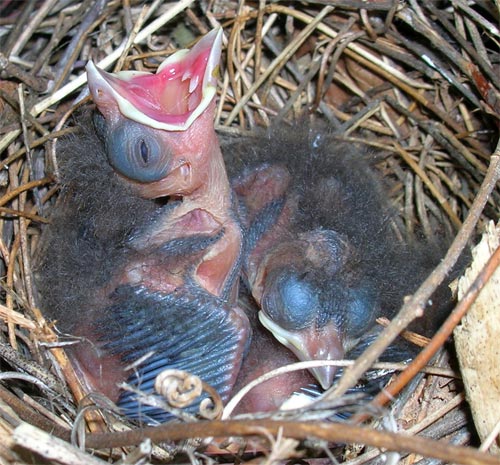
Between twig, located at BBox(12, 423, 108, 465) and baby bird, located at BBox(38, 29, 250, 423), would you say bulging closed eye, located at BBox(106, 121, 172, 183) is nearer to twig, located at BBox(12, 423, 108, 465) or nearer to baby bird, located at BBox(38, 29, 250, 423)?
baby bird, located at BBox(38, 29, 250, 423)

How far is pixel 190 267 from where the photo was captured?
5.20 feet

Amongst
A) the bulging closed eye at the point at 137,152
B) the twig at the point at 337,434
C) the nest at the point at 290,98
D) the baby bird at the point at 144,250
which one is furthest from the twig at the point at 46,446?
the bulging closed eye at the point at 137,152

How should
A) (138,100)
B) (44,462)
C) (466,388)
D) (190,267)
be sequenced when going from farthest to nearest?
1. (190,267)
2. (138,100)
3. (466,388)
4. (44,462)

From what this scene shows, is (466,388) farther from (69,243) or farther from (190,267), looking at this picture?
(69,243)

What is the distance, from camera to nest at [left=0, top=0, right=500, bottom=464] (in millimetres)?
1472

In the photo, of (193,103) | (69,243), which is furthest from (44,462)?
(193,103)

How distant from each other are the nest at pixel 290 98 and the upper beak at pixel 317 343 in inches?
5.9

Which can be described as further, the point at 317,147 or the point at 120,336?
the point at 317,147

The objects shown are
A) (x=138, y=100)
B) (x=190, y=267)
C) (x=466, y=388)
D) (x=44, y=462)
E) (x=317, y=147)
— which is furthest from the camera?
(x=317, y=147)

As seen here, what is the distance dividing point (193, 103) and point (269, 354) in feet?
1.96

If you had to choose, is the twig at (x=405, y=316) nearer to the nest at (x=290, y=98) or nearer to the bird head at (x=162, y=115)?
the nest at (x=290, y=98)

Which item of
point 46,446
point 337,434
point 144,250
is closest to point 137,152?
point 144,250

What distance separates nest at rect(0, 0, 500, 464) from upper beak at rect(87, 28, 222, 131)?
12.3 inches

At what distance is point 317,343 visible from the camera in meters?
1.49
